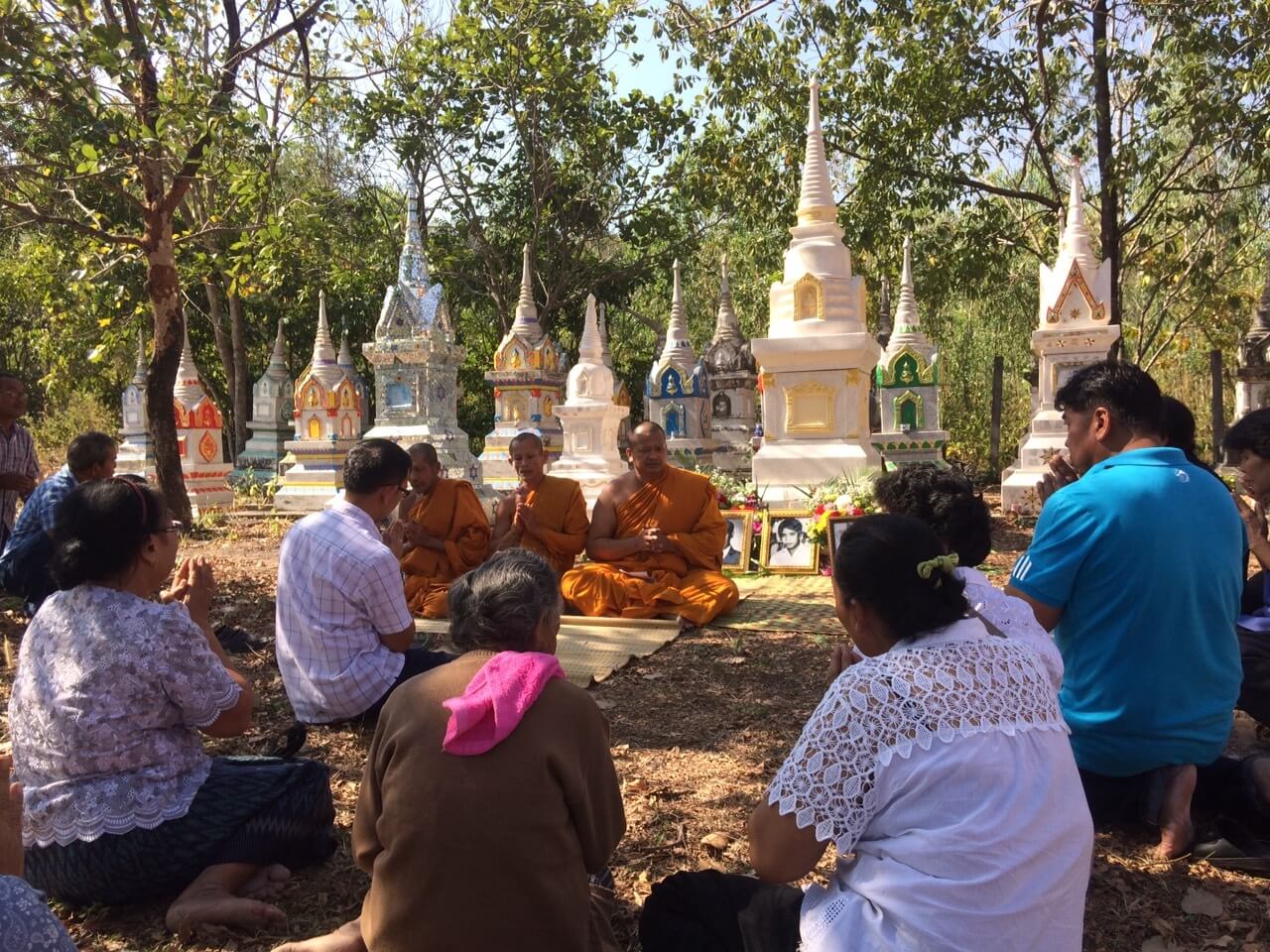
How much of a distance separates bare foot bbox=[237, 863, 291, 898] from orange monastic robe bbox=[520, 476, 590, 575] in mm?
3837

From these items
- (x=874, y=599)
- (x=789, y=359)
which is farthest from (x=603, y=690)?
(x=789, y=359)

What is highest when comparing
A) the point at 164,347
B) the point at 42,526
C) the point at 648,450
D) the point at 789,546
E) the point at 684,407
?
the point at 164,347

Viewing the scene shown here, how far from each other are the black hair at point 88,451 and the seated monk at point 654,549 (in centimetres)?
303

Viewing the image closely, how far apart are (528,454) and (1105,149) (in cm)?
1093

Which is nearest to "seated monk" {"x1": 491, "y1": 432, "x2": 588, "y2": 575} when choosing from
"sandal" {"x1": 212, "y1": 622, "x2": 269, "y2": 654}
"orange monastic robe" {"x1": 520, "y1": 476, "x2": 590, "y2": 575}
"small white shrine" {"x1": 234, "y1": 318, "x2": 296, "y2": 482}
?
"orange monastic robe" {"x1": 520, "y1": 476, "x2": 590, "y2": 575}

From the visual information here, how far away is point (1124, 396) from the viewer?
3.22m

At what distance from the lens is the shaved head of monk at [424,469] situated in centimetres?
667

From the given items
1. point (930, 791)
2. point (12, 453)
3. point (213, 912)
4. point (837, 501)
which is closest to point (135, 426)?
point (12, 453)

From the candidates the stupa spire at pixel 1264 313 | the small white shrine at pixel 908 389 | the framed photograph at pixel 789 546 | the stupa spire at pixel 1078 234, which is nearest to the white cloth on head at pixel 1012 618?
the framed photograph at pixel 789 546

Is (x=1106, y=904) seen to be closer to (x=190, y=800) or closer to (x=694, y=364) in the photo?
(x=190, y=800)

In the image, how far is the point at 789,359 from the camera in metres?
10.6

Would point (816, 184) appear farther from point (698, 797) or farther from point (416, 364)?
point (698, 797)

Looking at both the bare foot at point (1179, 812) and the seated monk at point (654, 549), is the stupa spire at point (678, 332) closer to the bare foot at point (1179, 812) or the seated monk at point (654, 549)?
the seated monk at point (654, 549)

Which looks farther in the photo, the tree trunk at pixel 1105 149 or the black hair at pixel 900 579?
the tree trunk at pixel 1105 149
